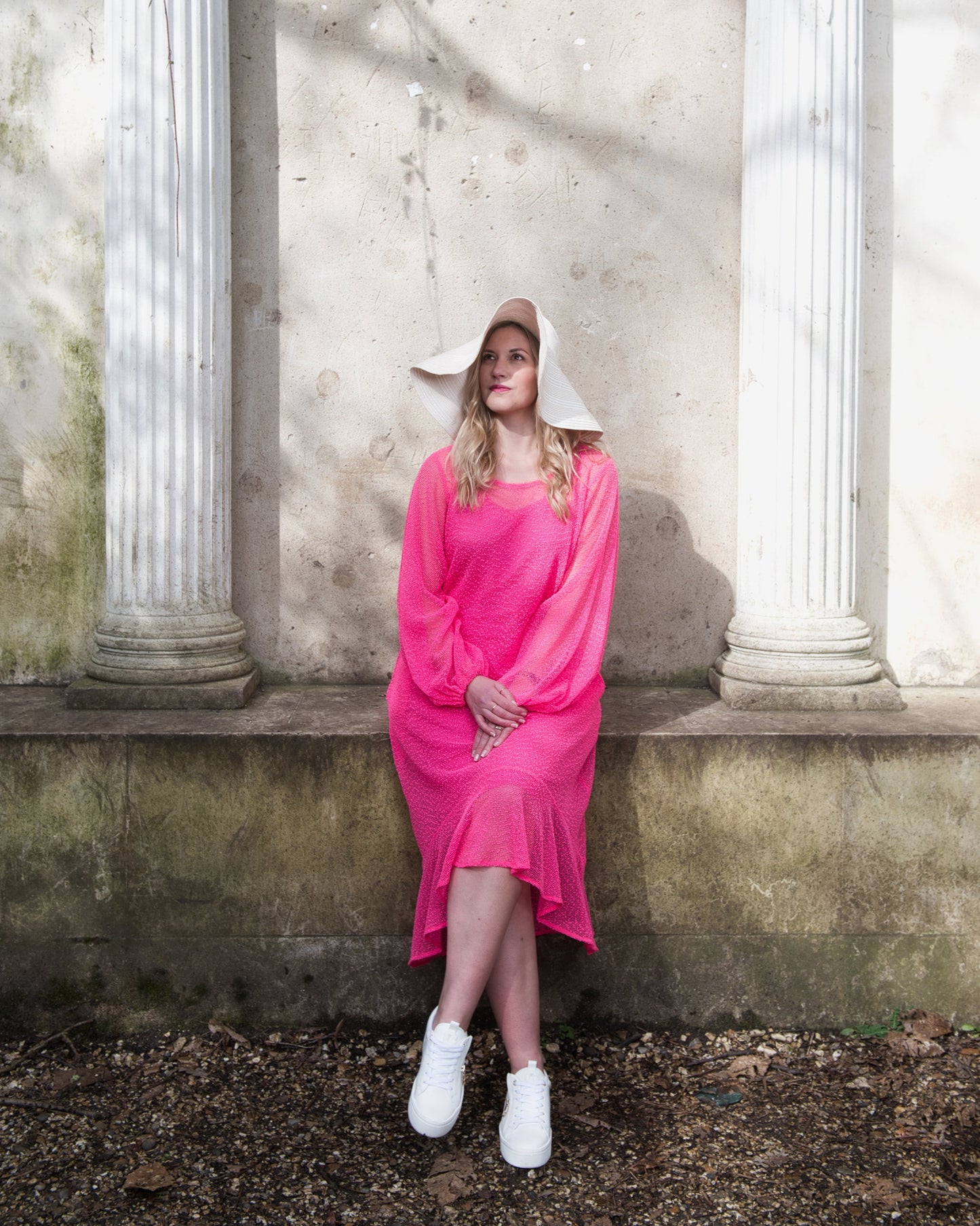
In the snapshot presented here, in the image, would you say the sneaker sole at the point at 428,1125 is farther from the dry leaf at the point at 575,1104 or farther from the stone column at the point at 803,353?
the stone column at the point at 803,353

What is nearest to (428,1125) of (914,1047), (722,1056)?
(722,1056)

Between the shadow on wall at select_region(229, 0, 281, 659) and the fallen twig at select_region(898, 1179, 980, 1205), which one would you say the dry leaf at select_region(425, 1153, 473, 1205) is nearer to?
the fallen twig at select_region(898, 1179, 980, 1205)

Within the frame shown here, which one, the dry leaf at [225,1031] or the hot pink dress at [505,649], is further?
the dry leaf at [225,1031]

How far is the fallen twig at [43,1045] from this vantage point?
328cm

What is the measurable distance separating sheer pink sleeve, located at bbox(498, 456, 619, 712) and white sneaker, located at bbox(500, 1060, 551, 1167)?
989 mm

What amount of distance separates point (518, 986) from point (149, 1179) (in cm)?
102

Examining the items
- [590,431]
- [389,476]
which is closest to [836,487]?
[590,431]

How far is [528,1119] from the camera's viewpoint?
2.82 meters

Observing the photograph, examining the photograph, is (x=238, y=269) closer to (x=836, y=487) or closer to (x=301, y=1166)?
(x=836, y=487)

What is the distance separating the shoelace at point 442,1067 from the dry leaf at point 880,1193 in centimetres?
103

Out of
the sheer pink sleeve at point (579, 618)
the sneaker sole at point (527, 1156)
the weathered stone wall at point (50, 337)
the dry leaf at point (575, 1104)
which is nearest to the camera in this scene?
the sneaker sole at point (527, 1156)

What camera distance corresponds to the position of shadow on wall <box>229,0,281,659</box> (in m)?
4.02

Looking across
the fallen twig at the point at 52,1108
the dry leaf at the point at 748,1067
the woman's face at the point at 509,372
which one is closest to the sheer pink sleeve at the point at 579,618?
the woman's face at the point at 509,372

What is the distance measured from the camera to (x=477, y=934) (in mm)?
2893
